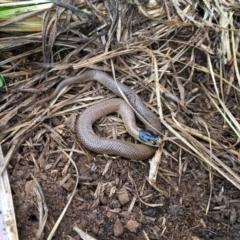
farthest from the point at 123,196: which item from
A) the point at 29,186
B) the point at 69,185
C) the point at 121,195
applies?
the point at 29,186

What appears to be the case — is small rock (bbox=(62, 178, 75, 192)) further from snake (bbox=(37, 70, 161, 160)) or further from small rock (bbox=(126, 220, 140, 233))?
small rock (bbox=(126, 220, 140, 233))

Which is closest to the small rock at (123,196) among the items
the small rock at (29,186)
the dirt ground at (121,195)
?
the dirt ground at (121,195)

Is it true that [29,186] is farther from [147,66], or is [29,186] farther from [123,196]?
[147,66]

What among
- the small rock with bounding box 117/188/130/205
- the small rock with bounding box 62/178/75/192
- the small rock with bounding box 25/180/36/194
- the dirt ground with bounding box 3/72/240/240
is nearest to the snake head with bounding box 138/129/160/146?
the dirt ground with bounding box 3/72/240/240

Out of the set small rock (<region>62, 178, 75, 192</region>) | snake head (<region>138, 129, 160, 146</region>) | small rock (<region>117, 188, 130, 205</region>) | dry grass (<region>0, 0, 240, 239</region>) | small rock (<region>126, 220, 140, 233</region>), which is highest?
dry grass (<region>0, 0, 240, 239</region>)

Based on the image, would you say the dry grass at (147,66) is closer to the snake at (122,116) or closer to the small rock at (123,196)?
the snake at (122,116)
